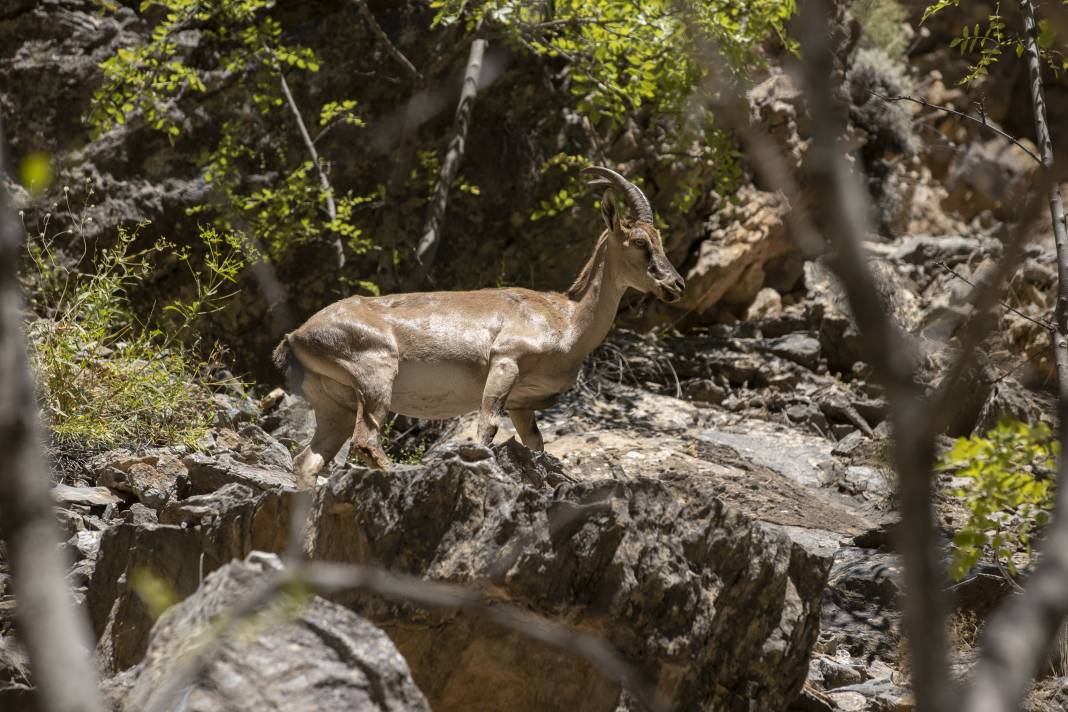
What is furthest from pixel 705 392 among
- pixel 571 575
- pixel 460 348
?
pixel 571 575

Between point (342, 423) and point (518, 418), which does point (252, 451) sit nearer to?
point (342, 423)

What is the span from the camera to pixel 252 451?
9.02 metres

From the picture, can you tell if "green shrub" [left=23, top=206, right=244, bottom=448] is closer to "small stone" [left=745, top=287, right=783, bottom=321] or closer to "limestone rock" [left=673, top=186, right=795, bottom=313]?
"limestone rock" [left=673, top=186, right=795, bottom=313]

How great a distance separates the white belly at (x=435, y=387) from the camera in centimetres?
831

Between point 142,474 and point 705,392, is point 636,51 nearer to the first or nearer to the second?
point 705,392

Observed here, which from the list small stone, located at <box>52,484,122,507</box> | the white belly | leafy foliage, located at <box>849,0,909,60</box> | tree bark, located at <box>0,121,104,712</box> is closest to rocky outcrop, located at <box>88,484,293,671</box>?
small stone, located at <box>52,484,122,507</box>

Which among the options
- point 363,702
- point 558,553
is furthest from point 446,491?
point 363,702

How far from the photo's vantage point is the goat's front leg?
26.0 ft

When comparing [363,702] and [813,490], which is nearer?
[363,702]

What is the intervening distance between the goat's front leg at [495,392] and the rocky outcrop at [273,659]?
4059 mm

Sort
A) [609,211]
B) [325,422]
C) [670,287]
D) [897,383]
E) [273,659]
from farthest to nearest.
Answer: [609,211] < [670,287] < [325,422] < [273,659] < [897,383]

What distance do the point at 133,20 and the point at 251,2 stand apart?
2.57 metres

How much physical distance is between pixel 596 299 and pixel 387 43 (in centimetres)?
521

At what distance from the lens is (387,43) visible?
12.7 metres
